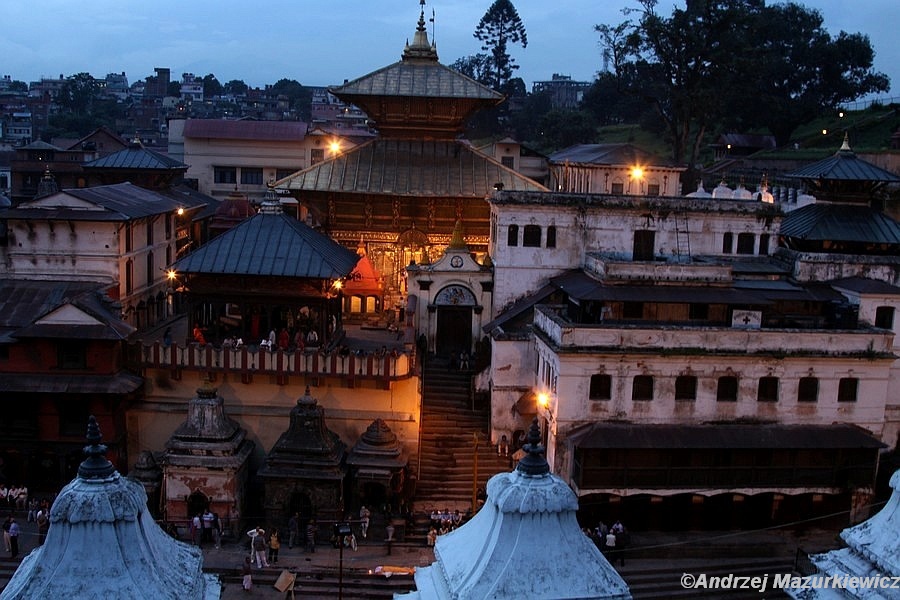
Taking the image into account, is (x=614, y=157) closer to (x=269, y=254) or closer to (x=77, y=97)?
(x=269, y=254)

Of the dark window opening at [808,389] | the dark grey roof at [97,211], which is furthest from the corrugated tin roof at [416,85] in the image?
the dark window opening at [808,389]

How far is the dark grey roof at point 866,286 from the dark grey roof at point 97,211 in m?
27.7

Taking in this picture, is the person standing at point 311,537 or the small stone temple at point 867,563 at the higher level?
the small stone temple at point 867,563

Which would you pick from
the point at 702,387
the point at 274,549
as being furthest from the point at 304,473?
the point at 702,387

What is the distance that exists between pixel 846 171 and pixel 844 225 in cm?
266

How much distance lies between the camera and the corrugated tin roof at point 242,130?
67250 mm

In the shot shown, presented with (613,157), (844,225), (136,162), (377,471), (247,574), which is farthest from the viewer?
(613,157)

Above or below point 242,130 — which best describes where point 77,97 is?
above

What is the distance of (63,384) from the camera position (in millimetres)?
32344

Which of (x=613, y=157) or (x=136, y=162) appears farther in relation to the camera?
(x=613, y=157)

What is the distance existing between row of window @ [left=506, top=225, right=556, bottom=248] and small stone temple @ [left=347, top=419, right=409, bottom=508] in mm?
9640

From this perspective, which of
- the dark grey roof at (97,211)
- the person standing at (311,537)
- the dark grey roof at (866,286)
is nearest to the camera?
the person standing at (311,537)

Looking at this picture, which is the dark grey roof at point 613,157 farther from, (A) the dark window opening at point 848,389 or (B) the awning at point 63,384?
(B) the awning at point 63,384

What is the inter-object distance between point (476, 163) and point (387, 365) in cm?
1407
